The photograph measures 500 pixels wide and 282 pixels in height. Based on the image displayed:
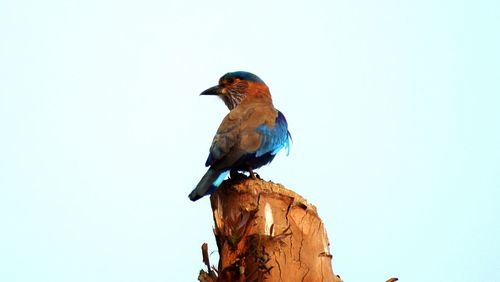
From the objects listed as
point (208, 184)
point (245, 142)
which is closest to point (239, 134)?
point (245, 142)

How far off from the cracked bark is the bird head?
3621mm

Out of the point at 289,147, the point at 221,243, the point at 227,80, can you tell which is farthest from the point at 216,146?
the point at 227,80

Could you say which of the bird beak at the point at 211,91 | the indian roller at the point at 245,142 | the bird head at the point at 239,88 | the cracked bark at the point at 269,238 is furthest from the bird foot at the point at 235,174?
the bird beak at the point at 211,91

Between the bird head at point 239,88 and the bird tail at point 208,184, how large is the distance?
2600 mm

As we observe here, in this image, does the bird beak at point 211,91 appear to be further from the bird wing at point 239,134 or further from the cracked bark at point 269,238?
the cracked bark at point 269,238

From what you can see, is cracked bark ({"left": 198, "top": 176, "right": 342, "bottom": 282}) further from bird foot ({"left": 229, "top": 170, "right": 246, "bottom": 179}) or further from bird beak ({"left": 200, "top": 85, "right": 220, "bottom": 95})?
bird beak ({"left": 200, "top": 85, "right": 220, "bottom": 95})

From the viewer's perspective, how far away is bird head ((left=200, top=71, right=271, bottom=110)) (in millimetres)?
8609

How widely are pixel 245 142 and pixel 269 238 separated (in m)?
2.00

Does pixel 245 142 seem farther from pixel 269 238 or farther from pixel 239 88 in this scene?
pixel 239 88

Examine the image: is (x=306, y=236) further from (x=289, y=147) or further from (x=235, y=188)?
(x=289, y=147)

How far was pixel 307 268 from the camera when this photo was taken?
464 centimetres

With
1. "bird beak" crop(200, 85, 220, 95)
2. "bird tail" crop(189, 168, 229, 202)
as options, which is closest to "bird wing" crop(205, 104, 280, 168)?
"bird tail" crop(189, 168, 229, 202)

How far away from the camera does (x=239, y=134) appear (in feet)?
21.6

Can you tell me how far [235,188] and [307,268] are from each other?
2.61ft
